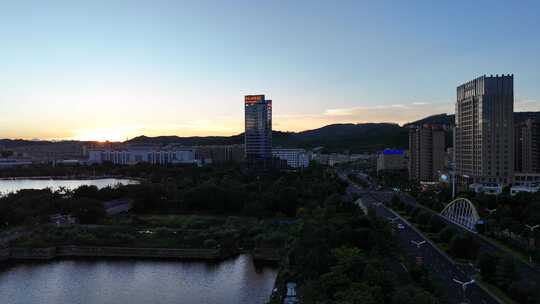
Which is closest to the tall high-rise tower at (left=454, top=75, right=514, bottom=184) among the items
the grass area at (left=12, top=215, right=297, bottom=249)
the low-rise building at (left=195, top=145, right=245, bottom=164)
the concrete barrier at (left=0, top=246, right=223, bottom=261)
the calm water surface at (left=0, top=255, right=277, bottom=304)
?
the grass area at (left=12, top=215, right=297, bottom=249)

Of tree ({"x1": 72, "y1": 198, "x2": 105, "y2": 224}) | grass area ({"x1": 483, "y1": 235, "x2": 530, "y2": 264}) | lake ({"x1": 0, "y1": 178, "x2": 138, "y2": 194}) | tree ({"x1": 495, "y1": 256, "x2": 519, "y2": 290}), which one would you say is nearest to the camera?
tree ({"x1": 495, "y1": 256, "x2": 519, "y2": 290})

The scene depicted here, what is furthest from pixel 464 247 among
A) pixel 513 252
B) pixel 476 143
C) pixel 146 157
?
pixel 146 157

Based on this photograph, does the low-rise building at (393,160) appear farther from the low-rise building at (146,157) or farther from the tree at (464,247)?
the tree at (464,247)

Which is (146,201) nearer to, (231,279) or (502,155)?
(231,279)

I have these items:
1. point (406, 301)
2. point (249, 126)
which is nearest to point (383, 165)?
point (249, 126)

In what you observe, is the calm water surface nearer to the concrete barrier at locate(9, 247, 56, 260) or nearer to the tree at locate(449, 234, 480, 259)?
the concrete barrier at locate(9, 247, 56, 260)
